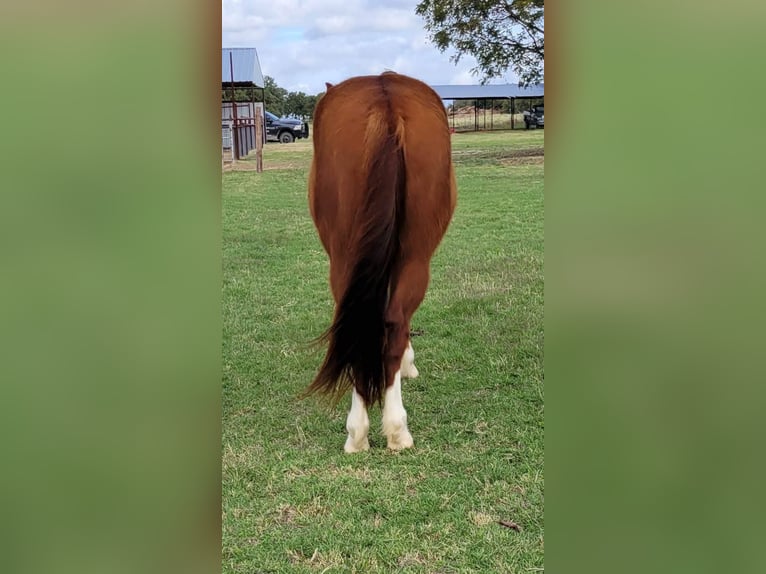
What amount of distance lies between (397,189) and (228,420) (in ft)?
3.33

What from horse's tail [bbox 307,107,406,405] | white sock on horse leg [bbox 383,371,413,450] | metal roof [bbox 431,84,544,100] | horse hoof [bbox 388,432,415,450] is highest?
metal roof [bbox 431,84,544,100]

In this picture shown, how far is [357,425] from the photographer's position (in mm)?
2242

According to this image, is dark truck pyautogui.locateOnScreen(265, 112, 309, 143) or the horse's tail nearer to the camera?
dark truck pyautogui.locateOnScreen(265, 112, 309, 143)

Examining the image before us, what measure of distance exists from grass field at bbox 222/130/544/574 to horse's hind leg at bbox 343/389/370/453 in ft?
0.18

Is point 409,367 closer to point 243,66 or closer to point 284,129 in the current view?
point 284,129

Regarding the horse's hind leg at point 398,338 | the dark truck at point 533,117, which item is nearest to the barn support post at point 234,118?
the dark truck at point 533,117

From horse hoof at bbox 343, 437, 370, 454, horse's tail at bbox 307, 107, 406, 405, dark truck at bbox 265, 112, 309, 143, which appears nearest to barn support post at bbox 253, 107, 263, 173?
dark truck at bbox 265, 112, 309, 143

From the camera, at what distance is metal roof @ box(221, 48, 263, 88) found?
132 cm

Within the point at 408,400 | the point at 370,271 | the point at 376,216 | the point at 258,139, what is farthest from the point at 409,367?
the point at 258,139

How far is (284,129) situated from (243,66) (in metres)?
0.56

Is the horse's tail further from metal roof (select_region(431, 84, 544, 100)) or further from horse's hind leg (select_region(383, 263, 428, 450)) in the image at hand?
metal roof (select_region(431, 84, 544, 100))
